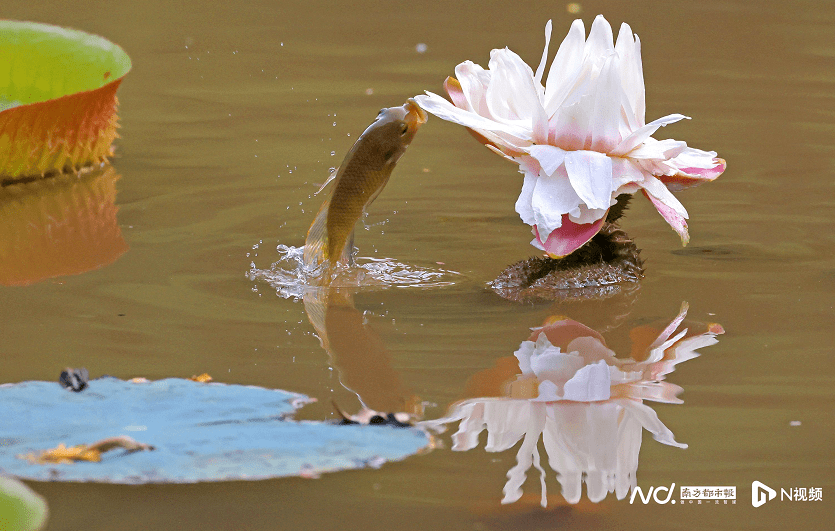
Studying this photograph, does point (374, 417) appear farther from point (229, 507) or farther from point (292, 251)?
point (292, 251)

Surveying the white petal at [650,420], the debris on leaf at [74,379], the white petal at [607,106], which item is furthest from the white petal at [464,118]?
the debris on leaf at [74,379]

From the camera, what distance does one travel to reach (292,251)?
6.92 ft

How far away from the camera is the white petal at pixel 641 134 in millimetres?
1654

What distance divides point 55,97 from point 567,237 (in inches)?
75.7

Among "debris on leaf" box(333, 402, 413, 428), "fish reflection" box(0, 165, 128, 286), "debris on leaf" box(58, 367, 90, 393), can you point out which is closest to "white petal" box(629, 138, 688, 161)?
"debris on leaf" box(333, 402, 413, 428)

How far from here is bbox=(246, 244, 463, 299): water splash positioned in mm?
1892

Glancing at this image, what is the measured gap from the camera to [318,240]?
1.95m

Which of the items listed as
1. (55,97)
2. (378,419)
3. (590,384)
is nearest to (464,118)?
(590,384)

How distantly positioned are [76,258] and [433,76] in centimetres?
199

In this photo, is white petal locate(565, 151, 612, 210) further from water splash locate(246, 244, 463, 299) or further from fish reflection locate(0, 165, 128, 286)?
fish reflection locate(0, 165, 128, 286)

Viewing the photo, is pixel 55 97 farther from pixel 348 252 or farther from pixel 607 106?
pixel 607 106

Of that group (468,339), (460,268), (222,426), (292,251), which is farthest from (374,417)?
(292,251)

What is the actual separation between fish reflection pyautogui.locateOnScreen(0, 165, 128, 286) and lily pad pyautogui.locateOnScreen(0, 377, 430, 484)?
2.23ft

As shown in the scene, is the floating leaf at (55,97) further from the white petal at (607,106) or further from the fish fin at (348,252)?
the white petal at (607,106)
